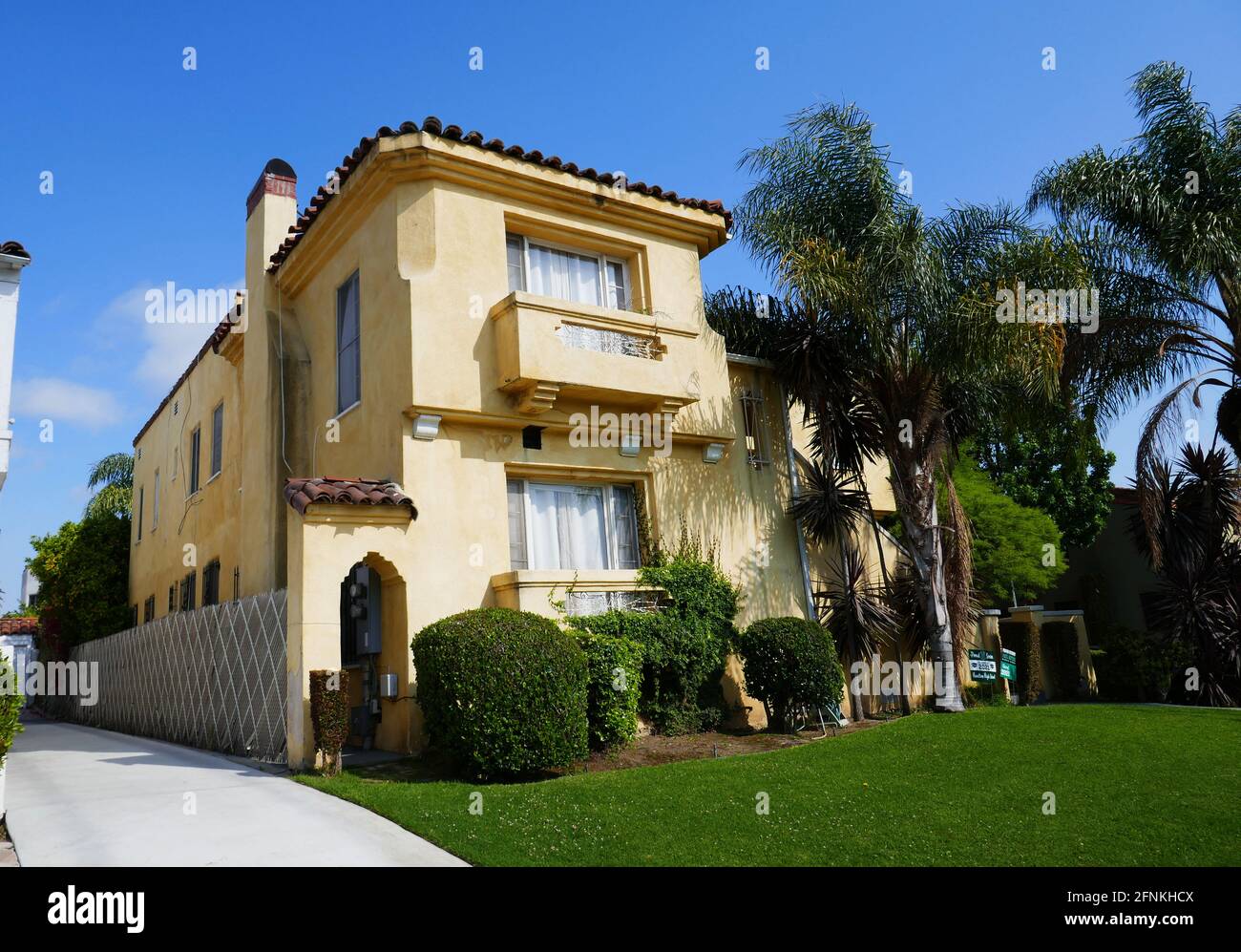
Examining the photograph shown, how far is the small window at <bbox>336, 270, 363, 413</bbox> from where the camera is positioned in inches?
556

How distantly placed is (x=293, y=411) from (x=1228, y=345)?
53.1ft

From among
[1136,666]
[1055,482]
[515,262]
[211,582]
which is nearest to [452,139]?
[515,262]

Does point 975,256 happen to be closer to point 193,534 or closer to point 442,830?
point 442,830

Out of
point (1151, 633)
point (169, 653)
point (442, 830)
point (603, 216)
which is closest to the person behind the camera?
point (442, 830)

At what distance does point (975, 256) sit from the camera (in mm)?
15078

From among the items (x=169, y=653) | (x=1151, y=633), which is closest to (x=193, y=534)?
(x=169, y=653)

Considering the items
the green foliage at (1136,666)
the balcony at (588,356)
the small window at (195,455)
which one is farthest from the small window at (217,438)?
the green foliage at (1136,666)

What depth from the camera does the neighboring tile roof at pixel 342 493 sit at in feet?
35.0

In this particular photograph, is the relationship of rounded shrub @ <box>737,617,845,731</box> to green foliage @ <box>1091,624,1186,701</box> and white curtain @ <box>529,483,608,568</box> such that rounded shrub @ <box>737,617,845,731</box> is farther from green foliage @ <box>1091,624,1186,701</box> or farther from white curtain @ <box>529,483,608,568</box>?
green foliage @ <box>1091,624,1186,701</box>

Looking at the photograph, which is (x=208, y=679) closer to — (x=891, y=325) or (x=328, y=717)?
(x=328, y=717)

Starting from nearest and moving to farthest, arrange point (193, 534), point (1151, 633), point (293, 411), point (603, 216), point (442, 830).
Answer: point (442, 830)
point (603, 216)
point (293, 411)
point (1151, 633)
point (193, 534)

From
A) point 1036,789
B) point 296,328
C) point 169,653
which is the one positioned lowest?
point 1036,789

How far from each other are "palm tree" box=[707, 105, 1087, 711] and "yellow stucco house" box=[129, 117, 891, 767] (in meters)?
0.97

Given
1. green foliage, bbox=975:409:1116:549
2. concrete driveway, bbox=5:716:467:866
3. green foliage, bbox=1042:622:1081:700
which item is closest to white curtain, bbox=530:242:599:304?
concrete driveway, bbox=5:716:467:866
